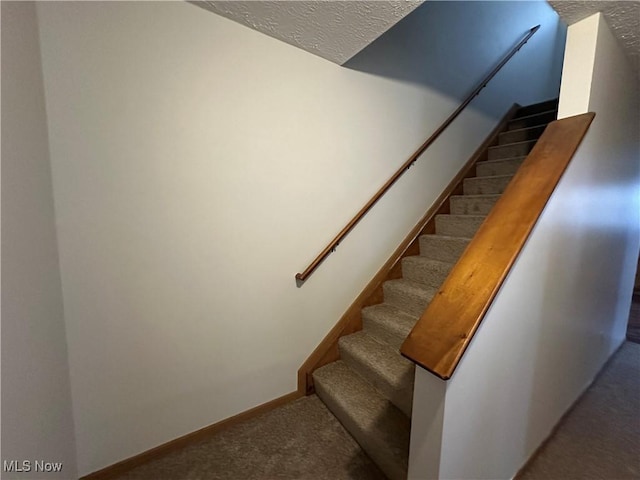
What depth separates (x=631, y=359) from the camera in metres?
2.08

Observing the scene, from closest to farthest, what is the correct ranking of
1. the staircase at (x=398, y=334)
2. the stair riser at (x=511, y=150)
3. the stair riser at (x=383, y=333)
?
the staircase at (x=398, y=334) < the stair riser at (x=383, y=333) < the stair riser at (x=511, y=150)

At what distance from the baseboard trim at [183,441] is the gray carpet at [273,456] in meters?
0.02

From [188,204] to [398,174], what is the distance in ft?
4.99

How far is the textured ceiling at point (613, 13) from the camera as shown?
3.44 feet

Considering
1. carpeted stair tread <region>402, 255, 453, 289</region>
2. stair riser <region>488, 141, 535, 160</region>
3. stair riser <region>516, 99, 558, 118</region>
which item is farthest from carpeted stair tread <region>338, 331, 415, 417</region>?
stair riser <region>516, 99, 558, 118</region>

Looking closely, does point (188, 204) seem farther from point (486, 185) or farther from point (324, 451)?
point (486, 185)

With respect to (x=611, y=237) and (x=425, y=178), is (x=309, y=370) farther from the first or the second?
(x=611, y=237)

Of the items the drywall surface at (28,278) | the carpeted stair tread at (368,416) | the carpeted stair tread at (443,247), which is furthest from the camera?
the carpeted stair tread at (443,247)

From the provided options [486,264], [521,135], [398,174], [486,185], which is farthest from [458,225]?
[486,264]

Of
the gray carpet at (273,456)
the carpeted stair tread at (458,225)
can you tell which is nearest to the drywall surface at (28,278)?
the gray carpet at (273,456)

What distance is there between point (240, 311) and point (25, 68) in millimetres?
1275

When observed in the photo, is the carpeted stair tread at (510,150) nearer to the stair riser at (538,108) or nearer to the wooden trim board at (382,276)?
the wooden trim board at (382,276)

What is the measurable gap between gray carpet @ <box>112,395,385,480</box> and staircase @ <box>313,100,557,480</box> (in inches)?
3.7

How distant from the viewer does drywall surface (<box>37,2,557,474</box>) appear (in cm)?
105
